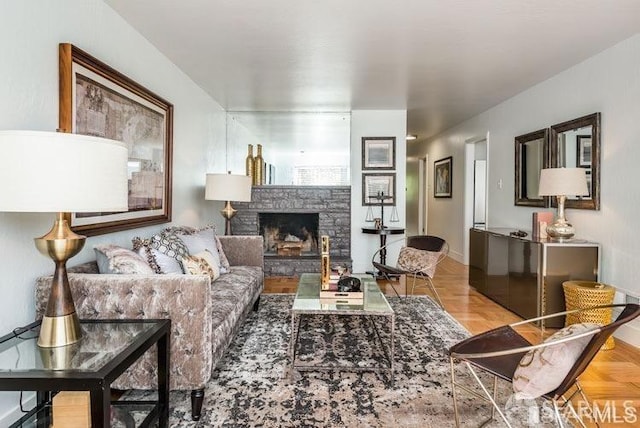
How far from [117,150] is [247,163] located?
4.55 meters

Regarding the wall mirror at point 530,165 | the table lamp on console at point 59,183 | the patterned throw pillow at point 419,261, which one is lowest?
the patterned throw pillow at point 419,261

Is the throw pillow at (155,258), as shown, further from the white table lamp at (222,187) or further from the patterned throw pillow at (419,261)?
the patterned throw pillow at (419,261)

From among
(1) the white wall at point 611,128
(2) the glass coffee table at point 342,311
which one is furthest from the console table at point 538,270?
(2) the glass coffee table at point 342,311

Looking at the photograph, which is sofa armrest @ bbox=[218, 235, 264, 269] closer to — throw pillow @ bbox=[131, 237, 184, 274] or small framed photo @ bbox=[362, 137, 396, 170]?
throw pillow @ bbox=[131, 237, 184, 274]

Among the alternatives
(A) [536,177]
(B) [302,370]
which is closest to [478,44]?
(A) [536,177]

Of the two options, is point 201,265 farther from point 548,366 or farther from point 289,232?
point 289,232

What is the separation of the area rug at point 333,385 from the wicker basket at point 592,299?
0.90 metres

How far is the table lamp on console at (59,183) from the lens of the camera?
135cm

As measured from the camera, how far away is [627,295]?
3.22 m

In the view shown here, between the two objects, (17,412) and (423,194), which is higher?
(423,194)

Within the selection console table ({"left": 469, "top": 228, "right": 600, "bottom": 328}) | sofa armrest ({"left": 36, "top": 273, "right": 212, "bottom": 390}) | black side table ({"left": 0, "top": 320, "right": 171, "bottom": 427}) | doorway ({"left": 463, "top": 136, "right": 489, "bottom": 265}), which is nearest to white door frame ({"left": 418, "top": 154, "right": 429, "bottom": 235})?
doorway ({"left": 463, "top": 136, "right": 489, "bottom": 265})

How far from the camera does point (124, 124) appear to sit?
2.89m

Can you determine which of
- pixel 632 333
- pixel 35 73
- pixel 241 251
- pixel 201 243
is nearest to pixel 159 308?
pixel 35 73

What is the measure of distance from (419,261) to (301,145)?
277 cm
